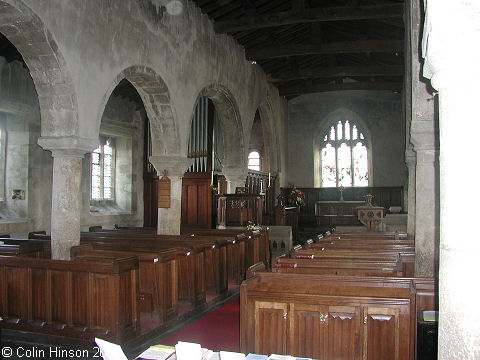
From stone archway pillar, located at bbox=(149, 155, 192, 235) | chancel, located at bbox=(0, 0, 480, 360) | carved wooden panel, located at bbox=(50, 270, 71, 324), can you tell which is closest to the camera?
chancel, located at bbox=(0, 0, 480, 360)

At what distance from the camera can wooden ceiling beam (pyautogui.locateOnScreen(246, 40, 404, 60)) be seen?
38.1 ft

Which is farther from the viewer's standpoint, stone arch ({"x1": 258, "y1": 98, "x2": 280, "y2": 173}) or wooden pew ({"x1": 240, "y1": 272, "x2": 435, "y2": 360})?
stone arch ({"x1": 258, "y1": 98, "x2": 280, "y2": 173})

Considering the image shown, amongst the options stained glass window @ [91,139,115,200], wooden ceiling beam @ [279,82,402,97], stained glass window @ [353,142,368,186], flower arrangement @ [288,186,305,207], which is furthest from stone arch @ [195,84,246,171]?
stained glass window @ [353,142,368,186]

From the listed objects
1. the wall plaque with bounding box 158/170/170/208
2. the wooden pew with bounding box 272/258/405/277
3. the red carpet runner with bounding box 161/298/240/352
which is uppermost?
the wall plaque with bounding box 158/170/170/208

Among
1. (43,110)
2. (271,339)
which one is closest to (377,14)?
(43,110)

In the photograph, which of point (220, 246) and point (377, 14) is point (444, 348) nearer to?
point (220, 246)

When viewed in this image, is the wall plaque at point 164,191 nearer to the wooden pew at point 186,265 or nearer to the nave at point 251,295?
the nave at point 251,295

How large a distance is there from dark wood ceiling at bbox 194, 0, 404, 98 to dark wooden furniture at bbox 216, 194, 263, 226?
3923mm

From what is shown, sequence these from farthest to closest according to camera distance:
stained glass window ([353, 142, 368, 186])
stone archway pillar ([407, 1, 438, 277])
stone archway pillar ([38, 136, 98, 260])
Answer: stained glass window ([353, 142, 368, 186]), stone archway pillar ([38, 136, 98, 260]), stone archway pillar ([407, 1, 438, 277])

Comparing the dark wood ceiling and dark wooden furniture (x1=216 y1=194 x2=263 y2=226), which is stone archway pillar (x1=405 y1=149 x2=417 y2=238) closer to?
the dark wood ceiling

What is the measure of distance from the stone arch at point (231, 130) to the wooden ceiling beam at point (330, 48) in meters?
1.82

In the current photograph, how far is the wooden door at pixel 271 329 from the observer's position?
3582 mm

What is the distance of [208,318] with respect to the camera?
6113 millimetres

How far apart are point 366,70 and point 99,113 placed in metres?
9.73
